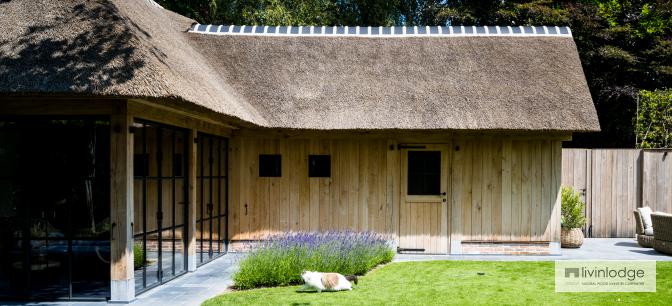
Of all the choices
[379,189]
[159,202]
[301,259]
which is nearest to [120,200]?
[159,202]

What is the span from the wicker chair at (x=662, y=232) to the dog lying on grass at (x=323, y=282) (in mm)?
6276

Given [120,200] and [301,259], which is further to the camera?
[301,259]

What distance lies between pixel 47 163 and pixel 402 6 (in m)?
18.6

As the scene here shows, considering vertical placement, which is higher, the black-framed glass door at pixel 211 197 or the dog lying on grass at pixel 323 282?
the black-framed glass door at pixel 211 197

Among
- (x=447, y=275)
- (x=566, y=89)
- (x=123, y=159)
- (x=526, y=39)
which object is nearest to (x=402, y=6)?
(x=526, y=39)

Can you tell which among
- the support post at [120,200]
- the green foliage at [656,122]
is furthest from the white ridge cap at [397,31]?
the support post at [120,200]

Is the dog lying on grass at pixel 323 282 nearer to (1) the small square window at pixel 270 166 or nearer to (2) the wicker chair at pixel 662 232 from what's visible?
(1) the small square window at pixel 270 166

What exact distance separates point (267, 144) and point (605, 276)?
5991 millimetres

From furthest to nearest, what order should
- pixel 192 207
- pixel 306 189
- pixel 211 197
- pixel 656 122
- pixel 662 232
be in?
1. pixel 656 122
2. pixel 306 189
3. pixel 662 232
4. pixel 211 197
5. pixel 192 207

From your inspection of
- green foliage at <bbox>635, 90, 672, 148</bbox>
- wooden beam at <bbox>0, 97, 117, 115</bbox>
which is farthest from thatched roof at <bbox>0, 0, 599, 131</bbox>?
green foliage at <bbox>635, 90, 672, 148</bbox>

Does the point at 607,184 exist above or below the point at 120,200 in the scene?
below

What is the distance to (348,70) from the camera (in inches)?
470

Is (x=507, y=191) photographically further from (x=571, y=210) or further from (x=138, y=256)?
(x=138, y=256)

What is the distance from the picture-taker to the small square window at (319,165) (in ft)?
38.0
